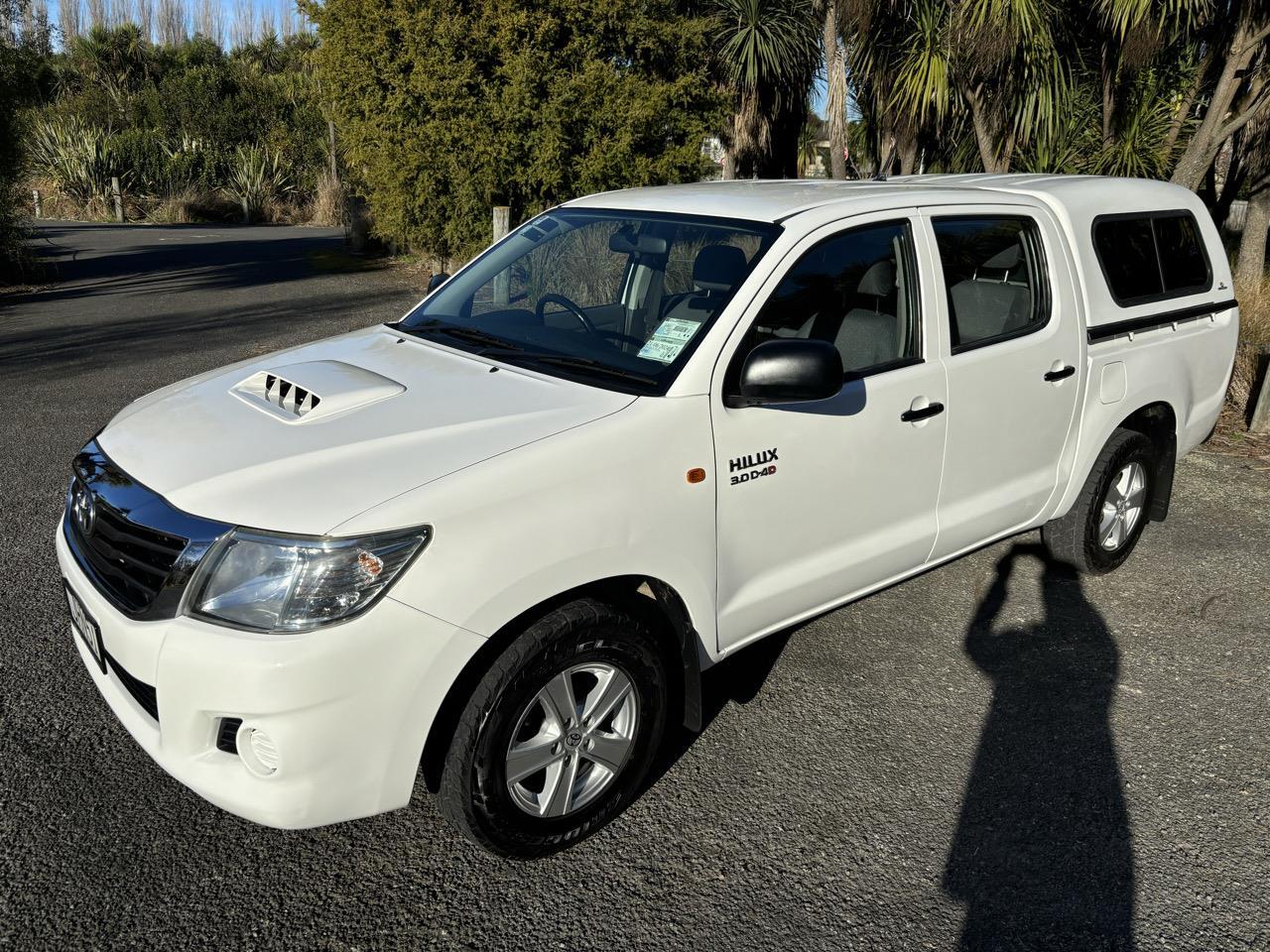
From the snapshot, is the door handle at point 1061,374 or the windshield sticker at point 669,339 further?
the door handle at point 1061,374

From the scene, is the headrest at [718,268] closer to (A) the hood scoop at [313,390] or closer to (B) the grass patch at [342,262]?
(A) the hood scoop at [313,390]

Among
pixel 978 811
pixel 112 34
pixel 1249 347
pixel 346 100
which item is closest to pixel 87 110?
pixel 112 34

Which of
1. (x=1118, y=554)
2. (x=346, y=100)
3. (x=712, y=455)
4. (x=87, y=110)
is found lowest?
(x=1118, y=554)

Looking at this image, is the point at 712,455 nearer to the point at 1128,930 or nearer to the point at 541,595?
the point at 541,595

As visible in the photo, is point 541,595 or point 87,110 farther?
point 87,110

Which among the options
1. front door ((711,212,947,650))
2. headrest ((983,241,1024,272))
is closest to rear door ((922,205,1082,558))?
headrest ((983,241,1024,272))

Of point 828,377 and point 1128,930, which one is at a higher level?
point 828,377

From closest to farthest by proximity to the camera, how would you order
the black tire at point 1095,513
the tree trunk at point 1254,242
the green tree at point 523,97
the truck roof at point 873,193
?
the truck roof at point 873,193 < the black tire at point 1095,513 < the tree trunk at point 1254,242 < the green tree at point 523,97

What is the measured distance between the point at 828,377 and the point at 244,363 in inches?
83.1

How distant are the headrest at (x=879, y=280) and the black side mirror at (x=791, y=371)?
733 millimetres

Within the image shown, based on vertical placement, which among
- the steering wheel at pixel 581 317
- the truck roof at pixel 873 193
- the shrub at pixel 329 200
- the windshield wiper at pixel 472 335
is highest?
the shrub at pixel 329 200

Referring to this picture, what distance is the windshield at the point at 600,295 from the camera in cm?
325

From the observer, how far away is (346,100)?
1292 centimetres

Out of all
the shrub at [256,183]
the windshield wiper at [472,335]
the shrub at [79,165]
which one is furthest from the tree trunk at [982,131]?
the shrub at [79,165]
